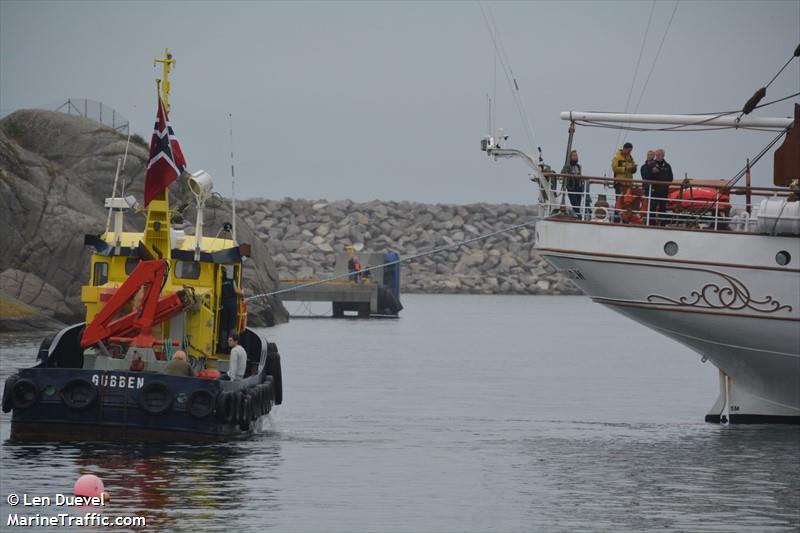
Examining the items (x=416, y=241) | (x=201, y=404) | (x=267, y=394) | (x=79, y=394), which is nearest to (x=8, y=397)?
(x=79, y=394)

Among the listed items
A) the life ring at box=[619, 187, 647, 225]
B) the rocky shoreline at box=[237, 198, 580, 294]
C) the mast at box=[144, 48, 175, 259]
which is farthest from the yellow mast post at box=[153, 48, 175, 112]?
the rocky shoreline at box=[237, 198, 580, 294]

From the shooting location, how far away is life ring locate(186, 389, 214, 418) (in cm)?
2828

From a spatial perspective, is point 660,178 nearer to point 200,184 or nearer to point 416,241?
point 200,184

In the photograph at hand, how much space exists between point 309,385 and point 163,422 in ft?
61.9

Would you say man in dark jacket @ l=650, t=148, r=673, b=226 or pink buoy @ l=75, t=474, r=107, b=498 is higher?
man in dark jacket @ l=650, t=148, r=673, b=226

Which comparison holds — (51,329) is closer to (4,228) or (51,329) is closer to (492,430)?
(4,228)

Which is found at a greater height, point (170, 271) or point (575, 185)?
point (575, 185)

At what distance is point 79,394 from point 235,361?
3.29 m

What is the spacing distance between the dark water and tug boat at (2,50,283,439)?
0.56 m

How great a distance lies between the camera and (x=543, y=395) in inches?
1816

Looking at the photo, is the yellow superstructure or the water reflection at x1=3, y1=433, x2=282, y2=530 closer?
the water reflection at x1=3, y1=433, x2=282, y2=530

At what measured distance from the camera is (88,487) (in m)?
23.1

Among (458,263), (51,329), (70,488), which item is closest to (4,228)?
(51,329)

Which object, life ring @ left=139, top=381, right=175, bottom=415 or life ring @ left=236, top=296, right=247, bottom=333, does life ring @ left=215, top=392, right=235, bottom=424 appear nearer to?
life ring @ left=139, top=381, right=175, bottom=415
